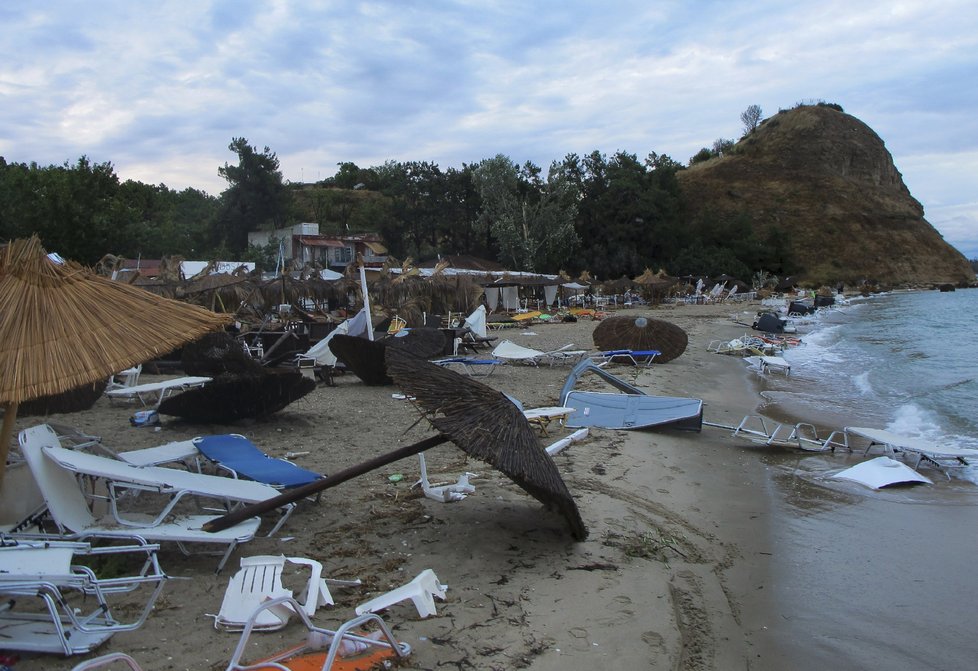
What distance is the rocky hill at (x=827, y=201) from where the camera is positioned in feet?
284

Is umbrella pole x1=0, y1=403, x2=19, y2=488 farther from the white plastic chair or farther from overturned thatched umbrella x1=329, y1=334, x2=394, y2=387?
overturned thatched umbrella x1=329, y1=334, x2=394, y2=387

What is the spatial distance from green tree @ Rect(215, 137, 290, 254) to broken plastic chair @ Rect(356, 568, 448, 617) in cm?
5562

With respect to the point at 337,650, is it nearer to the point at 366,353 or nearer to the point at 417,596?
the point at 417,596

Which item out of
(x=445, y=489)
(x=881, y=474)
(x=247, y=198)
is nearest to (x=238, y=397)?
(x=445, y=489)

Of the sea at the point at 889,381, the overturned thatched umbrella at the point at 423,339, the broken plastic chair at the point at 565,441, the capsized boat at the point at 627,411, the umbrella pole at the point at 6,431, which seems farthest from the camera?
the sea at the point at 889,381

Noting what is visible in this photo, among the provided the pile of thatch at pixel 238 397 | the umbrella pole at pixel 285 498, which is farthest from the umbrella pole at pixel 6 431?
the pile of thatch at pixel 238 397

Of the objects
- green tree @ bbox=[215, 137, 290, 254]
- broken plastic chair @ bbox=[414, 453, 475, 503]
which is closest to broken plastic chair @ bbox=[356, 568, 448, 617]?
broken plastic chair @ bbox=[414, 453, 475, 503]

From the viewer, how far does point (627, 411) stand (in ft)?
31.6

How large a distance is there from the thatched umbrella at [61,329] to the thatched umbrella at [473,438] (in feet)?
3.73

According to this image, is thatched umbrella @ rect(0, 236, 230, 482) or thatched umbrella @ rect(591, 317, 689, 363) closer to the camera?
thatched umbrella @ rect(0, 236, 230, 482)

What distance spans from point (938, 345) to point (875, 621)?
25321 mm

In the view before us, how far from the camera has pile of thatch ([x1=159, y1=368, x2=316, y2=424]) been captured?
7.89 m

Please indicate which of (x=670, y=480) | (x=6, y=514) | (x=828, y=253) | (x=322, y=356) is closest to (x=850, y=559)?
(x=670, y=480)

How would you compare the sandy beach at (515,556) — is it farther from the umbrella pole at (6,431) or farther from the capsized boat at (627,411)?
the capsized boat at (627,411)
